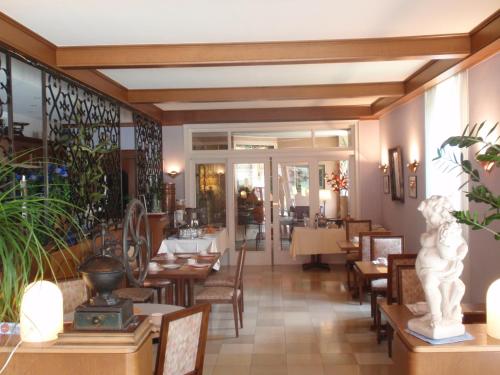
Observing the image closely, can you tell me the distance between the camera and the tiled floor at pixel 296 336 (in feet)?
14.5

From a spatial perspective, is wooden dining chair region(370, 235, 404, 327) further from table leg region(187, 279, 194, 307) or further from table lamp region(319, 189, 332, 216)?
table lamp region(319, 189, 332, 216)

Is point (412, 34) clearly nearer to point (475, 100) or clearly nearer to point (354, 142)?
point (475, 100)

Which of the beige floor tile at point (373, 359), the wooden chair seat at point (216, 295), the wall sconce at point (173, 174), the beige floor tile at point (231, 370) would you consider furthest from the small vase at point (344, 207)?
the beige floor tile at point (231, 370)

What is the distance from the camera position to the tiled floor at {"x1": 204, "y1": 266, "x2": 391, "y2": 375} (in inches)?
174

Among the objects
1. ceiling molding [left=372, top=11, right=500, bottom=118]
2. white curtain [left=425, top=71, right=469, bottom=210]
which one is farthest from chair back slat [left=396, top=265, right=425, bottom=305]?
ceiling molding [left=372, top=11, right=500, bottom=118]

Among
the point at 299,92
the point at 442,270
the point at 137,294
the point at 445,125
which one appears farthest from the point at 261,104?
the point at 442,270

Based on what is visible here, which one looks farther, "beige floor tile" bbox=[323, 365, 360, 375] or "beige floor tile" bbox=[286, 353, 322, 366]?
"beige floor tile" bbox=[286, 353, 322, 366]

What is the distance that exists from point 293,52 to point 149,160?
4.54 meters

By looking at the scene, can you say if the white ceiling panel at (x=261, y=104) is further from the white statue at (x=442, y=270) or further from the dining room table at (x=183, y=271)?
the white statue at (x=442, y=270)

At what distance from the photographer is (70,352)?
209 centimetres

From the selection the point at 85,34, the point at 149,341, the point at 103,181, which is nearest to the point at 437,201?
the point at 149,341

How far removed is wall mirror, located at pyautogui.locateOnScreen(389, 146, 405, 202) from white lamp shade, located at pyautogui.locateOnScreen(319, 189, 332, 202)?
157cm

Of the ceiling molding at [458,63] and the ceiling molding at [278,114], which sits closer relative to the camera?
the ceiling molding at [458,63]

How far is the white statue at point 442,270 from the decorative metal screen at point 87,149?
3.69 meters
